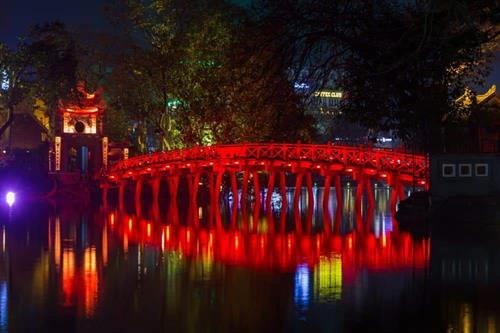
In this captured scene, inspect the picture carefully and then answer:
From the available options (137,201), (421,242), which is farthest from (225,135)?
(421,242)

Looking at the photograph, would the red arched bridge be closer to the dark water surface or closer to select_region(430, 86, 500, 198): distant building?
select_region(430, 86, 500, 198): distant building

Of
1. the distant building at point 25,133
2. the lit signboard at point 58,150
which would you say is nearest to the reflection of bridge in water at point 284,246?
the lit signboard at point 58,150

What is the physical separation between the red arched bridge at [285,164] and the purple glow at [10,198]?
581cm

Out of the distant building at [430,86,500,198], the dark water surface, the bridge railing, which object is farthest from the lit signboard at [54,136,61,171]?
the distant building at [430,86,500,198]

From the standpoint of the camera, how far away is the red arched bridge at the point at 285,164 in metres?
34.6

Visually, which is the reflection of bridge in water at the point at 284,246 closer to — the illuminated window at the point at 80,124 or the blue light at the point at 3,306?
the blue light at the point at 3,306

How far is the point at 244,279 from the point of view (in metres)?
17.0

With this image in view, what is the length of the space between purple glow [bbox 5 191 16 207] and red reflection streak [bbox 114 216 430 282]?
18.1 meters

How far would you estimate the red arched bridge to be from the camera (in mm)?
34562

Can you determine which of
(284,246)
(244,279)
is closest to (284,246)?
(284,246)

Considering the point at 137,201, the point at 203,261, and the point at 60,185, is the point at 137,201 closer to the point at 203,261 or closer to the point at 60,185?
the point at 60,185

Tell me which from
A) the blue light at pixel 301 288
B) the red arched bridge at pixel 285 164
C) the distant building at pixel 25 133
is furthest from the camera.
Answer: the distant building at pixel 25 133

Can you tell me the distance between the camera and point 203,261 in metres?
20.1

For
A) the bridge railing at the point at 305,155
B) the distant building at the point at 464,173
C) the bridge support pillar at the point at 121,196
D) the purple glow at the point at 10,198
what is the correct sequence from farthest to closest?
the purple glow at the point at 10,198 → the bridge support pillar at the point at 121,196 → the bridge railing at the point at 305,155 → the distant building at the point at 464,173
